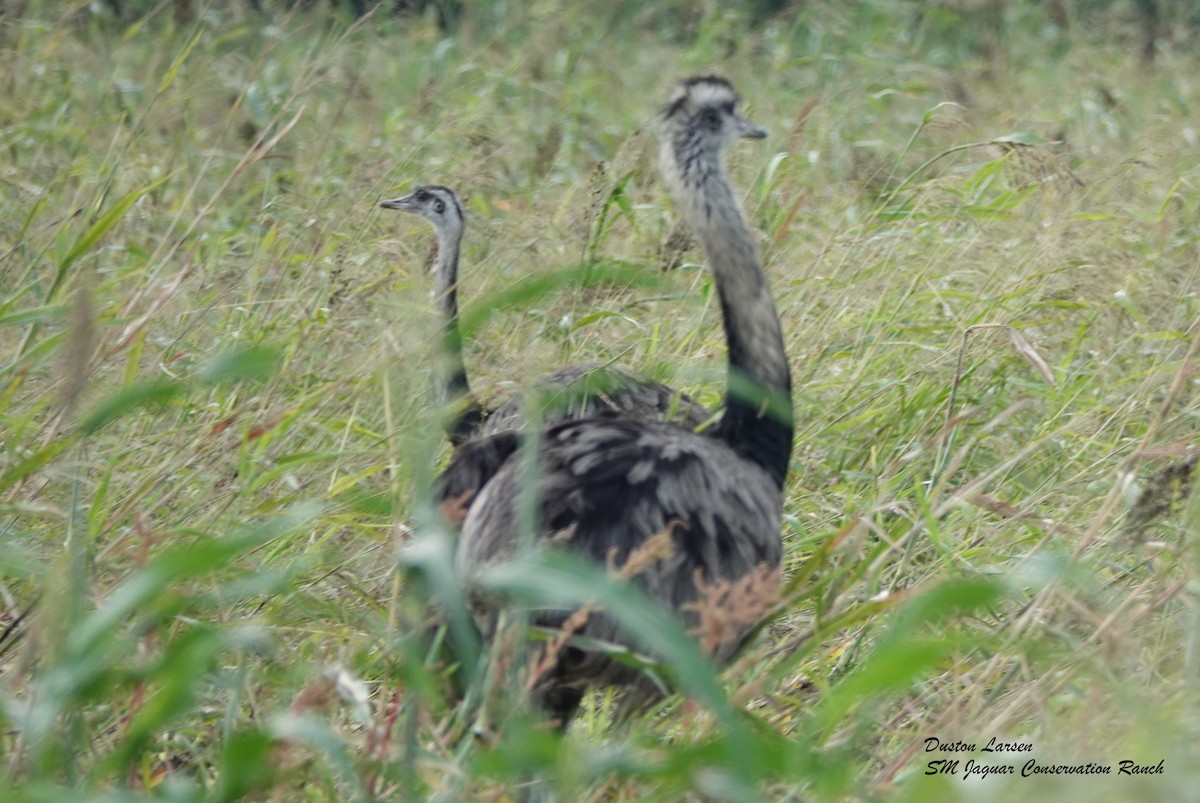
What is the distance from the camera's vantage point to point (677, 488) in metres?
2.87

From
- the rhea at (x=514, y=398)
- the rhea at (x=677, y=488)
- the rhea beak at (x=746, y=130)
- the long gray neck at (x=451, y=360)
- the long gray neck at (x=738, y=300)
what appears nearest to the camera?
the long gray neck at (x=451, y=360)

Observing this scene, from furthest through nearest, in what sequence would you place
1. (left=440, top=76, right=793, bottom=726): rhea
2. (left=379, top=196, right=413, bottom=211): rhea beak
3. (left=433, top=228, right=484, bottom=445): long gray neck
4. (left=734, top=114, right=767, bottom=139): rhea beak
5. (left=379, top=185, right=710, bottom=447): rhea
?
(left=379, top=196, right=413, bottom=211): rhea beak < (left=734, top=114, right=767, bottom=139): rhea beak < (left=379, top=185, right=710, bottom=447): rhea < (left=440, top=76, right=793, bottom=726): rhea < (left=433, top=228, right=484, bottom=445): long gray neck

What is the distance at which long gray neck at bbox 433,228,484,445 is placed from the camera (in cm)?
259

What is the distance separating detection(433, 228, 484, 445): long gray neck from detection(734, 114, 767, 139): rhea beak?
758 mm

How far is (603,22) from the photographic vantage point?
9.53 metres

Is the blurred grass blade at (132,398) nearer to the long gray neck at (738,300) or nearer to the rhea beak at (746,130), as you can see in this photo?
the long gray neck at (738,300)

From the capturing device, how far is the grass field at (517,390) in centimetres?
214

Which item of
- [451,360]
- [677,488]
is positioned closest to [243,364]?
[451,360]

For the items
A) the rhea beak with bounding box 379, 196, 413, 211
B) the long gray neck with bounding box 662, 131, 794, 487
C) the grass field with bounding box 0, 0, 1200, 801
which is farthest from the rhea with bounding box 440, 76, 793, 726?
the rhea beak with bounding box 379, 196, 413, 211

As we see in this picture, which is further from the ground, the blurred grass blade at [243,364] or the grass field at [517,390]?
the blurred grass blade at [243,364]

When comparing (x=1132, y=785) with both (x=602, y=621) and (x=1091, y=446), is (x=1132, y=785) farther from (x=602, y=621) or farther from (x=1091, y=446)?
(x=1091, y=446)

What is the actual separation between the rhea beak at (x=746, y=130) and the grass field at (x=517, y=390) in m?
0.45

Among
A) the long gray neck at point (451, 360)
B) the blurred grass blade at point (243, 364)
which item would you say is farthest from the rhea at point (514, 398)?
the blurred grass blade at point (243, 364)

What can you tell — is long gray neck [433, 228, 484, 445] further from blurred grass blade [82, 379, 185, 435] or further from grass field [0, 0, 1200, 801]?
blurred grass blade [82, 379, 185, 435]
